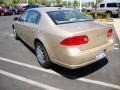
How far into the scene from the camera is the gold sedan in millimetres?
5113

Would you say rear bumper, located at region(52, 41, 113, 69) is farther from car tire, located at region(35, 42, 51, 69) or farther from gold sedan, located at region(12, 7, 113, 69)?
car tire, located at region(35, 42, 51, 69)

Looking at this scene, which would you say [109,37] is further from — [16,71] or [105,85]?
[16,71]

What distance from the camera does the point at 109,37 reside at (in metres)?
6.03

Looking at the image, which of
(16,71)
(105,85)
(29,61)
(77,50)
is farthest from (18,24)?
(105,85)

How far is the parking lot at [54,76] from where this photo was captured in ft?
16.7

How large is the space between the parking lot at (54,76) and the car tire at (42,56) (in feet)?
0.47

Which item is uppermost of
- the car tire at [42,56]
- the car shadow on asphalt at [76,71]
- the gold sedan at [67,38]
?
the gold sedan at [67,38]

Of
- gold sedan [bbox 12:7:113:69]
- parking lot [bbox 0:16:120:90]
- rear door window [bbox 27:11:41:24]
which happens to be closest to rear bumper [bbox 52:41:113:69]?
gold sedan [bbox 12:7:113:69]

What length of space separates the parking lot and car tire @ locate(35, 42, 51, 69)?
14cm

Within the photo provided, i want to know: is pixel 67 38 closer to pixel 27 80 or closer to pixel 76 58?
pixel 76 58

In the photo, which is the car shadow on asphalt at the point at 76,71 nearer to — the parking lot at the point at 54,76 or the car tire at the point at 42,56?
the parking lot at the point at 54,76

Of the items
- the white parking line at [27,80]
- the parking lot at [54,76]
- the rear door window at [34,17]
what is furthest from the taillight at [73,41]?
the rear door window at [34,17]

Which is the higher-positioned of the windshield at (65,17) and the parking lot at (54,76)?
the windshield at (65,17)

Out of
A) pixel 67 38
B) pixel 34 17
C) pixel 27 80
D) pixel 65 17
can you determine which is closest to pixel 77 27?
pixel 67 38
